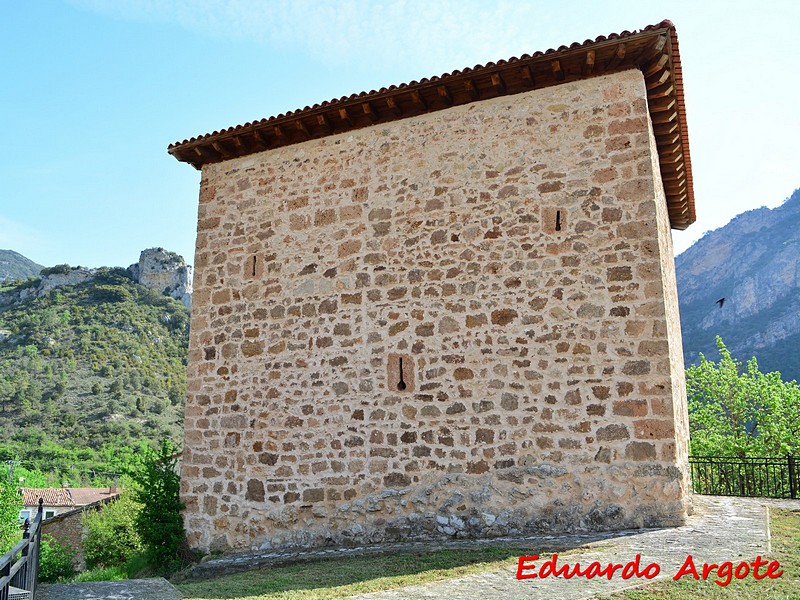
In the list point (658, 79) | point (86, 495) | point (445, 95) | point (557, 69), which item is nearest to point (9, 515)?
point (86, 495)

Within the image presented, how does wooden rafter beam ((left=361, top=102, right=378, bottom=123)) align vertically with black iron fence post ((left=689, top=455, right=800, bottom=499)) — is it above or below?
above

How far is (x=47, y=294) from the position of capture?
5300 cm

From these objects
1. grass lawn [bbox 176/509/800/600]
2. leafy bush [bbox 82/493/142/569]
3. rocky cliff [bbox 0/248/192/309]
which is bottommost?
leafy bush [bbox 82/493/142/569]

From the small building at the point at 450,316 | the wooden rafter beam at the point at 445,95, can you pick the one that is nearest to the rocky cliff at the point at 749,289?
the small building at the point at 450,316

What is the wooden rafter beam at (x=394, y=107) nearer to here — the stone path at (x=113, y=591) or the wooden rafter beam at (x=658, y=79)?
the wooden rafter beam at (x=658, y=79)

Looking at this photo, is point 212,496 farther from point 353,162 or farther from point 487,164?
point 487,164

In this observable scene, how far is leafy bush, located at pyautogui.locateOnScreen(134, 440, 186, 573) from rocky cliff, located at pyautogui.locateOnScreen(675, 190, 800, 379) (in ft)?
138

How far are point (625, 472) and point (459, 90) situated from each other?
16.8ft

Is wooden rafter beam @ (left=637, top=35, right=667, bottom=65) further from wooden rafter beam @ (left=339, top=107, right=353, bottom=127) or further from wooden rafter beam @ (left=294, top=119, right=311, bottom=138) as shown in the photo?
wooden rafter beam @ (left=294, top=119, right=311, bottom=138)

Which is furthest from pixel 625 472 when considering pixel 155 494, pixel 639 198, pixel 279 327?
pixel 155 494

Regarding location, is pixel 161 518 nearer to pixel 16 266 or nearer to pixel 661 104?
pixel 661 104

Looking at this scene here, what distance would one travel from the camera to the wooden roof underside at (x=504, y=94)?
761cm

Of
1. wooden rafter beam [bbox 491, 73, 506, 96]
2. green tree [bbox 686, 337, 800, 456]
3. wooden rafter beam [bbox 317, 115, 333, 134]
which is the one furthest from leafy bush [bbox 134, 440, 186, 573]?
green tree [bbox 686, 337, 800, 456]

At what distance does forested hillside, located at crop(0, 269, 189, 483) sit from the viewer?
44.6 metres
